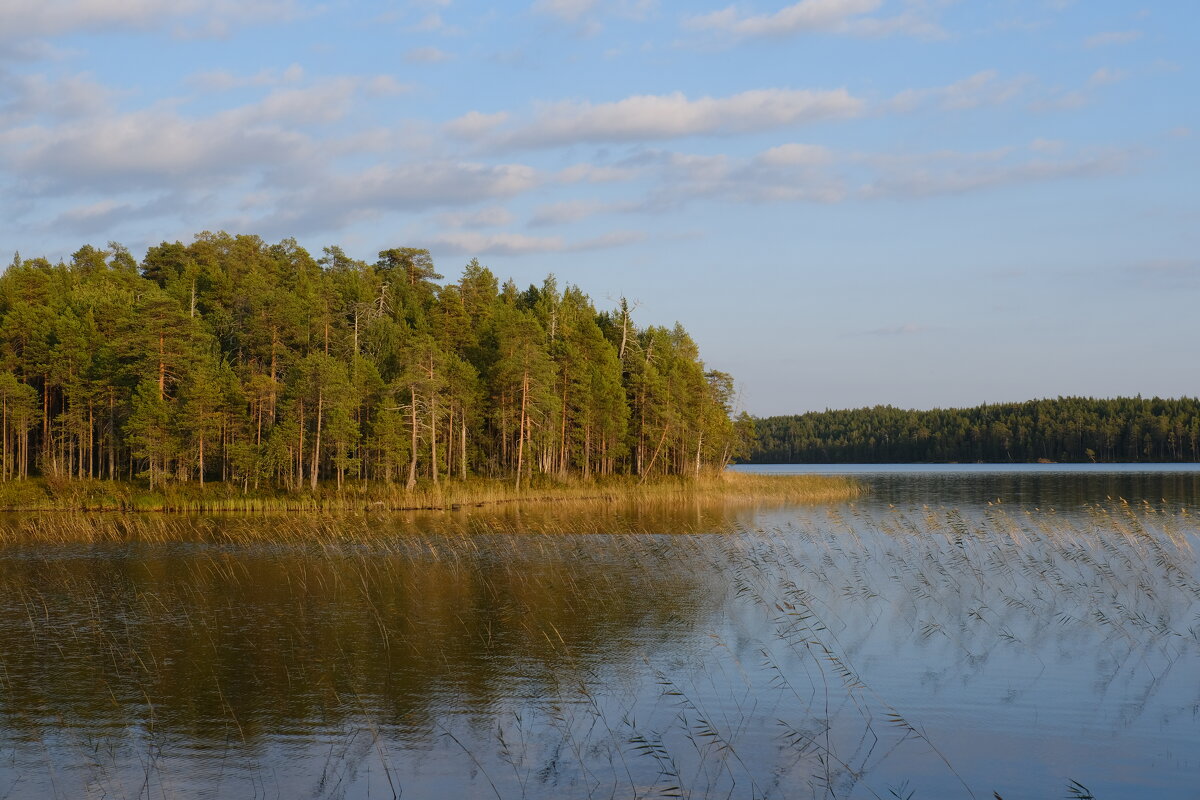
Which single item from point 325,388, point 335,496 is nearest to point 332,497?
point 335,496

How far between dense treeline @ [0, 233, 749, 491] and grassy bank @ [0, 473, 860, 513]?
1.94 meters

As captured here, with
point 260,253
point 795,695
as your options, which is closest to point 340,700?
point 795,695

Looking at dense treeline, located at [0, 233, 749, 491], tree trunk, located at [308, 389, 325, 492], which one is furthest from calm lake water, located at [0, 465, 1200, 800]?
dense treeline, located at [0, 233, 749, 491]

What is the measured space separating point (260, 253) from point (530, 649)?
109655 millimetres

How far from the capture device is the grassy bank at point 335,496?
2132 inches

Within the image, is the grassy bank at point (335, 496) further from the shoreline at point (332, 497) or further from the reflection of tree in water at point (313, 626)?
the reflection of tree in water at point (313, 626)

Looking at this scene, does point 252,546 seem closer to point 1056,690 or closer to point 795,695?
point 795,695

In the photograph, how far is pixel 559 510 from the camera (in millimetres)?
53344

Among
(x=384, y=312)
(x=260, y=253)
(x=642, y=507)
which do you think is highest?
(x=260, y=253)

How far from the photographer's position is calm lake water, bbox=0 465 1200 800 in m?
11.7

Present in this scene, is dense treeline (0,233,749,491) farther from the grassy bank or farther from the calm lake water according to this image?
the calm lake water

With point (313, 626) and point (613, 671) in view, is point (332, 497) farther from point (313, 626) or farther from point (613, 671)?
point (613, 671)

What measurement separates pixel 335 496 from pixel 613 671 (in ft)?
144

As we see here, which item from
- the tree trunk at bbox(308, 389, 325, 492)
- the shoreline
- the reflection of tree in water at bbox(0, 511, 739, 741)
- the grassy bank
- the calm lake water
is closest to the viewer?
the calm lake water
